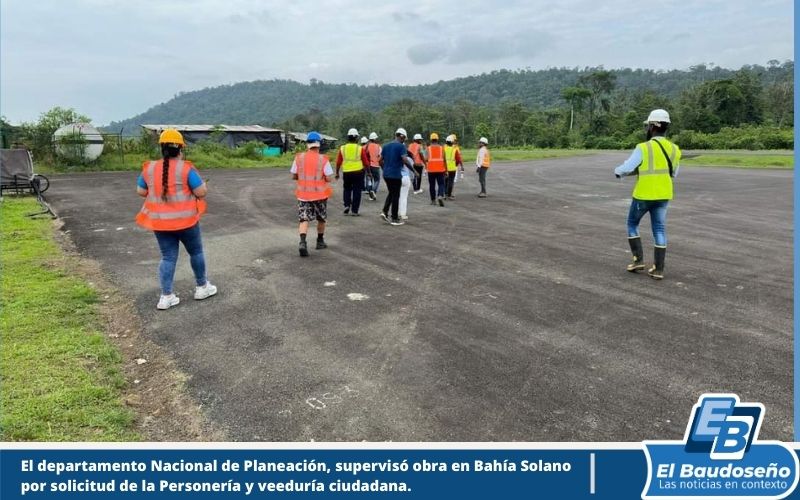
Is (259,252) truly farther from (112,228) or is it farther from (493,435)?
(493,435)

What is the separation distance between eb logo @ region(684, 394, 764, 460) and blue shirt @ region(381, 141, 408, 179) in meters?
8.11

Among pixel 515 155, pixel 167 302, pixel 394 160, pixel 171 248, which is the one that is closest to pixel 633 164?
pixel 394 160

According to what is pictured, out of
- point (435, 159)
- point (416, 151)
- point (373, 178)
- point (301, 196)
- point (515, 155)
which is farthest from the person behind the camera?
point (515, 155)

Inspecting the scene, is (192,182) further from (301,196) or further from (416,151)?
(416,151)

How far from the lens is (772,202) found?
1427 centimetres

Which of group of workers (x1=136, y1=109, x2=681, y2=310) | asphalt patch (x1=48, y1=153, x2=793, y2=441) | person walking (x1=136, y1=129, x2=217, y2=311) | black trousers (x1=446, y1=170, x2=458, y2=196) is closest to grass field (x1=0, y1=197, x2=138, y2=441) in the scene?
asphalt patch (x1=48, y1=153, x2=793, y2=441)

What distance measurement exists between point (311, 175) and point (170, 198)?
277 cm

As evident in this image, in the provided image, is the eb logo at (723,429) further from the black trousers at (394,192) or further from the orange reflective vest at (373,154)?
the orange reflective vest at (373,154)

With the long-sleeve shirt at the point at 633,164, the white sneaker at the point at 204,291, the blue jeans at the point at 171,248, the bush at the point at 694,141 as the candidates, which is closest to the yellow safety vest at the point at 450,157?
the long-sleeve shirt at the point at 633,164

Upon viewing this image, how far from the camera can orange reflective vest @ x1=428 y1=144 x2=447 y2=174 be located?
13.5 meters

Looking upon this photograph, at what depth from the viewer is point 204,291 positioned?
6.09m

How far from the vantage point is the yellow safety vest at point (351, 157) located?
1123 centimetres

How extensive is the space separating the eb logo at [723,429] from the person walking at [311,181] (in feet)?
18.9

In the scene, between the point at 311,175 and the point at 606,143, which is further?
the point at 606,143
